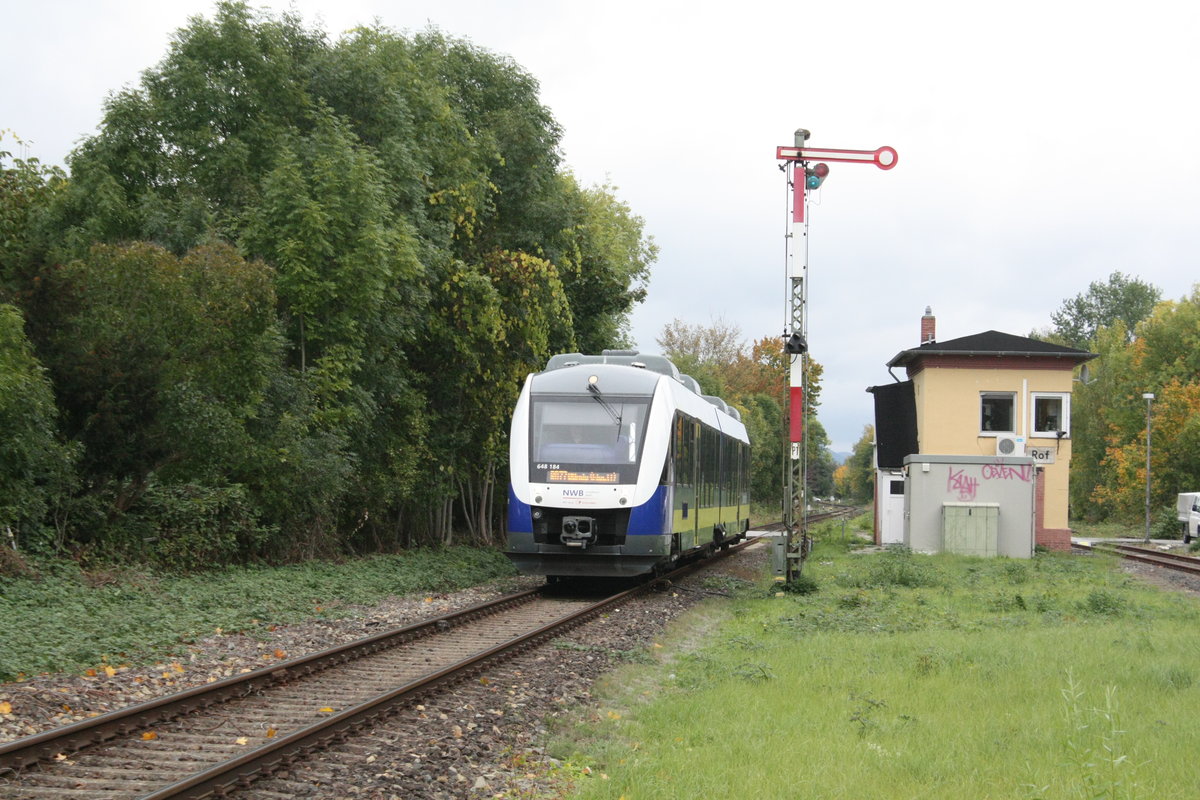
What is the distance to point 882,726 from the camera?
26.3ft

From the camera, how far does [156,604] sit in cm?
1290

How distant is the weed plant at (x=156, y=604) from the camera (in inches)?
392

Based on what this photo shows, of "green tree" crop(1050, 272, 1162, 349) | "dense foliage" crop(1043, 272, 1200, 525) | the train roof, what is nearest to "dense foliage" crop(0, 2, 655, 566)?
the train roof

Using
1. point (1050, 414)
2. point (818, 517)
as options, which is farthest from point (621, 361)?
point (818, 517)

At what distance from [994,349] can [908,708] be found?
26.7 m

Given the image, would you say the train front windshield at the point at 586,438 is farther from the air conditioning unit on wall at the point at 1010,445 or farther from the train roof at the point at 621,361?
the air conditioning unit on wall at the point at 1010,445

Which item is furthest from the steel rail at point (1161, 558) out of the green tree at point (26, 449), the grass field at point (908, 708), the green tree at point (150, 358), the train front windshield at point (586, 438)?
the green tree at point (26, 449)

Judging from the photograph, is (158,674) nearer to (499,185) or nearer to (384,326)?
(384,326)

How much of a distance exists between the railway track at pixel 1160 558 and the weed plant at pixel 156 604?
58.0 ft

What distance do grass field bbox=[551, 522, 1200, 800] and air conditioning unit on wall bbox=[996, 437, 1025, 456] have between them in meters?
16.5

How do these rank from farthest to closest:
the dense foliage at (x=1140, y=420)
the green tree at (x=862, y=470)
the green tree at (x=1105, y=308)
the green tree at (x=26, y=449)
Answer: the green tree at (x=862, y=470)
the green tree at (x=1105, y=308)
the dense foliage at (x=1140, y=420)
the green tree at (x=26, y=449)

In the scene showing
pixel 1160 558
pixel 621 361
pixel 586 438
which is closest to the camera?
pixel 586 438

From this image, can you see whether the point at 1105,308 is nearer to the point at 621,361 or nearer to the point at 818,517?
the point at 818,517

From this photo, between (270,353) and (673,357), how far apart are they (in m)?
51.7
